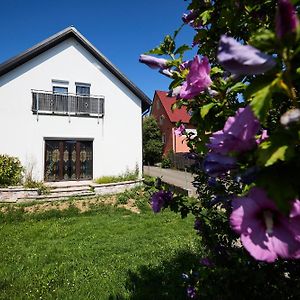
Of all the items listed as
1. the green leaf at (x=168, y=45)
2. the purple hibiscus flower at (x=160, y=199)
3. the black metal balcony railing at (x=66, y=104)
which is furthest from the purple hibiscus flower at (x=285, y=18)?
the black metal balcony railing at (x=66, y=104)

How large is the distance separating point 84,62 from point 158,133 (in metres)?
18.0

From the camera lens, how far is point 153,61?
1.66 metres

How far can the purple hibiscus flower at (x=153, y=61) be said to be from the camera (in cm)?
165

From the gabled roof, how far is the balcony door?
12.1 ft

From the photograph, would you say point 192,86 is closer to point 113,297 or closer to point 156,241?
point 113,297

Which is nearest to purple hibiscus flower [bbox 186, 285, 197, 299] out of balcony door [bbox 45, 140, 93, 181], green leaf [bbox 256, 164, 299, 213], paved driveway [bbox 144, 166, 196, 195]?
green leaf [bbox 256, 164, 299, 213]

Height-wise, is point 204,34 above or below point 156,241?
above

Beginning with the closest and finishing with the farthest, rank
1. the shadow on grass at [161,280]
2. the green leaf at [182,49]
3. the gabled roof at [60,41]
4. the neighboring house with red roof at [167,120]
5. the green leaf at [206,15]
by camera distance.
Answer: the green leaf at [182,49] < the green leaf at [206,15] < the shadow on grass at [161,280] < the gabled roof at [60,41] < the neighboring house with red roof at [167,120]

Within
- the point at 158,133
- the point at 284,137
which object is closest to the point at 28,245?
the point at 284,137

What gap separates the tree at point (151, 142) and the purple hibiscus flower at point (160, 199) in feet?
97.0

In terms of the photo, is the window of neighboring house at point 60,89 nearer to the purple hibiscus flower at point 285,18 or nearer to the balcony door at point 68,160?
the balcony door at point 68,160

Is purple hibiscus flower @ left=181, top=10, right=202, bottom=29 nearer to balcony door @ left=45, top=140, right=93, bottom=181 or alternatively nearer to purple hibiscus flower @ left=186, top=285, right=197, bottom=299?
purple hibiscus flower @ left=186, top=285, right=197, bottom=299

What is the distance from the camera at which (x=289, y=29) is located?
29.5 inches

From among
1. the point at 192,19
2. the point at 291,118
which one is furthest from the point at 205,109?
the point at 192,19
